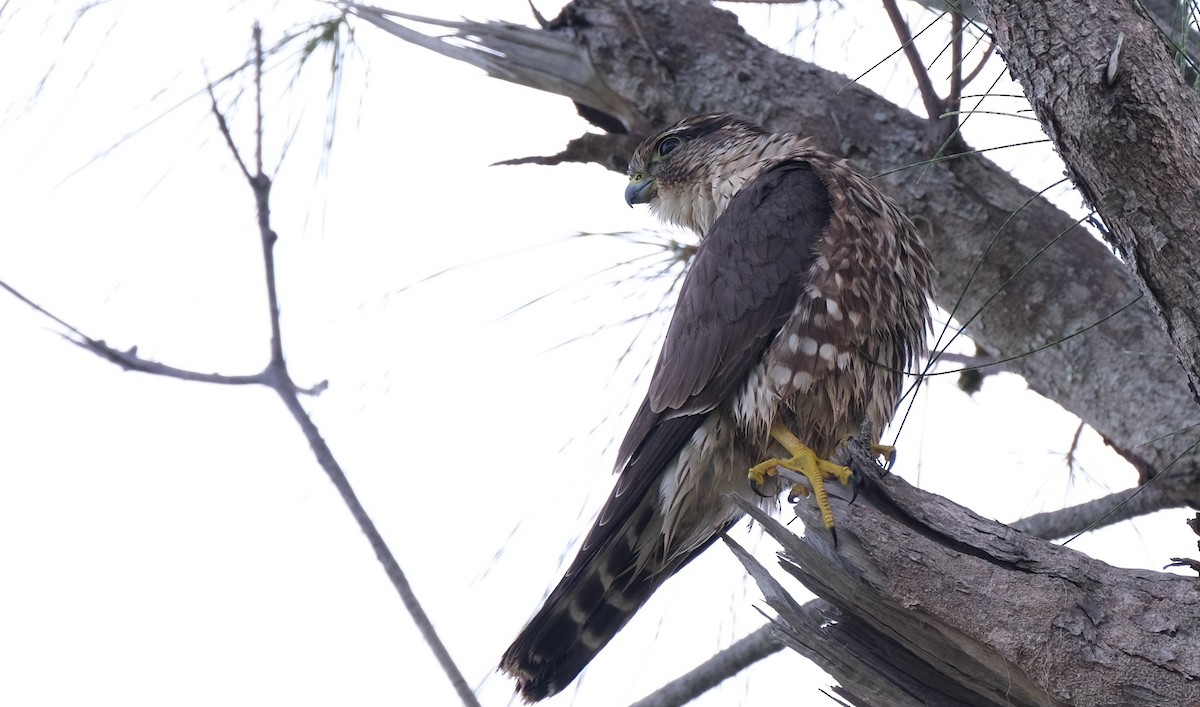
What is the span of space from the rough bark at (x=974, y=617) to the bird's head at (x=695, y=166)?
5.72ft

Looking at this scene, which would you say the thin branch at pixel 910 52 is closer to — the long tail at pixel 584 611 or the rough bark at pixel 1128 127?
the rough bark at pixel 1128 127

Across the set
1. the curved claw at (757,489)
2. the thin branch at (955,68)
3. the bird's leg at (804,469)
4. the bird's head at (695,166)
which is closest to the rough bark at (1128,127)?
the bird's leg at (804,469)

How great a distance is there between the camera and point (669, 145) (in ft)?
12.6

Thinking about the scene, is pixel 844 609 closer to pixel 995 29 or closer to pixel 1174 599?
pixel 1174 599

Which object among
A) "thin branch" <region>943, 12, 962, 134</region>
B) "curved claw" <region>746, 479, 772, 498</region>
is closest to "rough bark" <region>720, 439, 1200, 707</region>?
"curved claw" <region>746, 479, 772, 498</region>

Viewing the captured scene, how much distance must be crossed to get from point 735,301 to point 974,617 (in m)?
1.20

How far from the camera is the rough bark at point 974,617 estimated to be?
191cm

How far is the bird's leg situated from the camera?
7.45 ft

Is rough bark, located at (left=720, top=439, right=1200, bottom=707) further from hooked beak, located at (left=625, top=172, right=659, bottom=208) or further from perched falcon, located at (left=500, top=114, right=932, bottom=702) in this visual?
hooked beak, located at (left=625, top=172, right=659, bottom=208)

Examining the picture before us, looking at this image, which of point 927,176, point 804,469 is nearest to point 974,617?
point 804,469

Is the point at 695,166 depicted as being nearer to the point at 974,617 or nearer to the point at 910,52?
the point at 910,52

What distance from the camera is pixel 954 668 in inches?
80.4

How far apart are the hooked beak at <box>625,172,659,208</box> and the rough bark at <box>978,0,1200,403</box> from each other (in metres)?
2.15

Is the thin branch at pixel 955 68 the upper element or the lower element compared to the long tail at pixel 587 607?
upper
